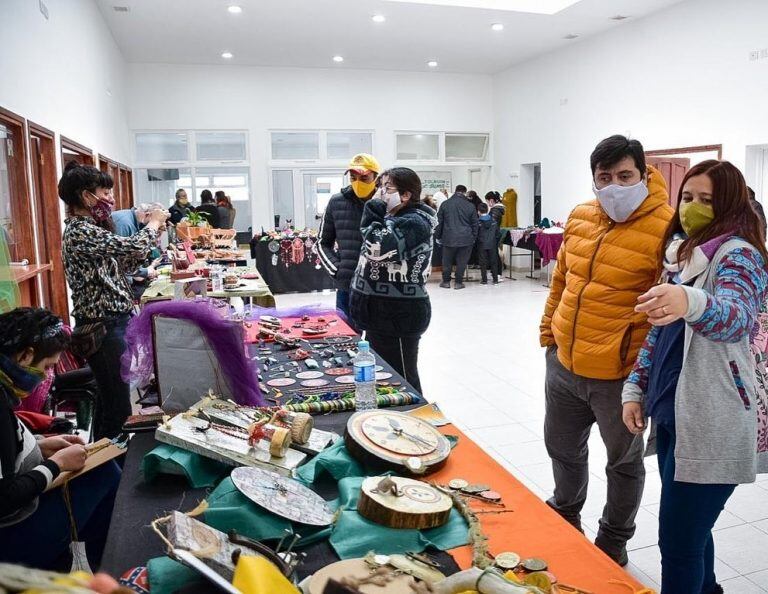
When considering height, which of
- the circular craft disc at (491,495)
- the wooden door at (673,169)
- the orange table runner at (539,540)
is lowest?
the orange table runner at (539,540)

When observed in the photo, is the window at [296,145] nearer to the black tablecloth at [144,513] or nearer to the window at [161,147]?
the window at [161,147]

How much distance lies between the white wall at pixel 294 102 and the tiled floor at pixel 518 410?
14.8 feet

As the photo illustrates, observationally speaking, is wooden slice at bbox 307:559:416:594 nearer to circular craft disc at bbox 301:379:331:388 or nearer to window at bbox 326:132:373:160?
circular craft disc at bbox 301:379:331:388

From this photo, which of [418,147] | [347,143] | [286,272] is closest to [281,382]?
[286,272]

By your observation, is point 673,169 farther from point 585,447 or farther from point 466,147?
point 585,447

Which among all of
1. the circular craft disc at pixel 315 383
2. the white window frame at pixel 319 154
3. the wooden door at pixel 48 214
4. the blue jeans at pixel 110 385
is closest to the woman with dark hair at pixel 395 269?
the circular craft disc at pixel 315 383

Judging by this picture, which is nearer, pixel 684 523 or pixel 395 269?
pixel 684 523

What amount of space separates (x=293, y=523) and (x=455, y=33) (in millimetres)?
9540

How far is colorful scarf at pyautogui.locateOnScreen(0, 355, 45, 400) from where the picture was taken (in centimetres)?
178

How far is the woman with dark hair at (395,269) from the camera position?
114 inches

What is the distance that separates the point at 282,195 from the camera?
12.3 metres

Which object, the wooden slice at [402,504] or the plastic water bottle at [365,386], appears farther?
the plastic water bottle at [365,386]

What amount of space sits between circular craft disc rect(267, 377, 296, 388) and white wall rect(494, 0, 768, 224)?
6742 millimetres

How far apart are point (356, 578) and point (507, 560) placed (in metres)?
0.31
